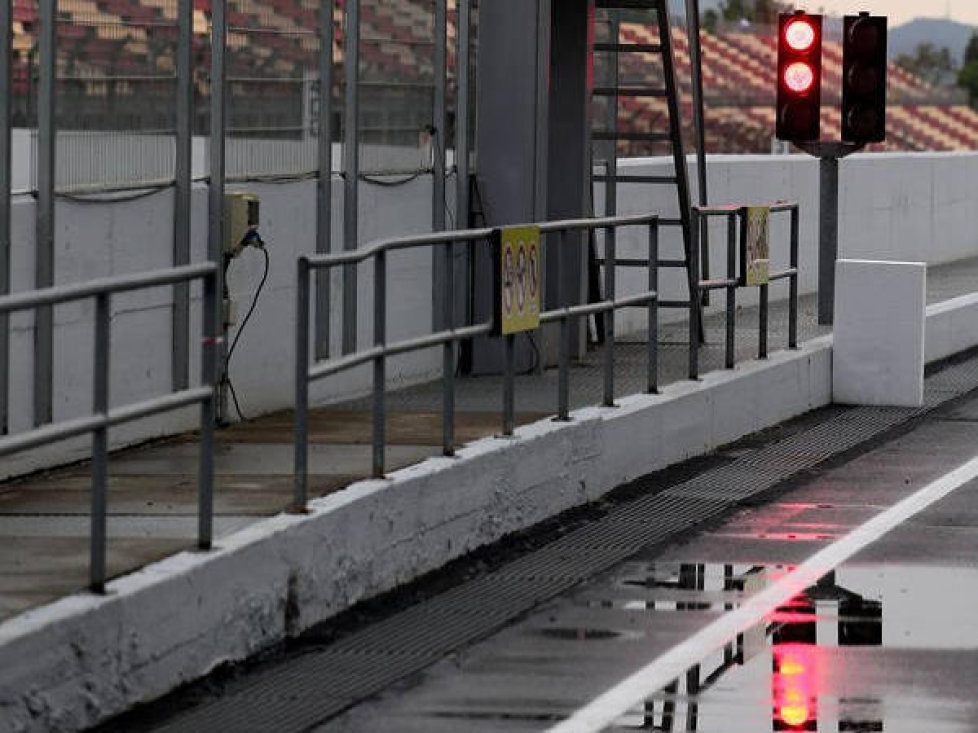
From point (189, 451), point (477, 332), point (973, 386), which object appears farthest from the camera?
point (973, 386)

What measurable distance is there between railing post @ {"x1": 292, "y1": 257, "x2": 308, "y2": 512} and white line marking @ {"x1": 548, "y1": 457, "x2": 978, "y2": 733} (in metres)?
1.54

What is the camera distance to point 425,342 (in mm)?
12664

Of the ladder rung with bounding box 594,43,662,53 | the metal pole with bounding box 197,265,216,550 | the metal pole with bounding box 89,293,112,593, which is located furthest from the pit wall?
the metal pole with bounding box 89,293,112,593

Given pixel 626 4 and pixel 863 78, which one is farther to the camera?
pixel 863 78

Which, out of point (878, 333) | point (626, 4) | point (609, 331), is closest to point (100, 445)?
point (609, 331)

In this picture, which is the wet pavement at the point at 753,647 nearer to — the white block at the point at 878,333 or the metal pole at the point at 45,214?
the metal pole at the point at 45,214

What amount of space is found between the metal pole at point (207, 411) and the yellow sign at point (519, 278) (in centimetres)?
340

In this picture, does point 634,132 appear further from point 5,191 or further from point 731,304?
point 5,191

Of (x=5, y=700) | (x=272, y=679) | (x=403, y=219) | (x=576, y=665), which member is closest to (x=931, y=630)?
(x=576, y=665)

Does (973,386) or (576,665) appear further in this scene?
(973,386)

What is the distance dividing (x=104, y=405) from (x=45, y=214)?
177 inches

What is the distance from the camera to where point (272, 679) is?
9961 mm

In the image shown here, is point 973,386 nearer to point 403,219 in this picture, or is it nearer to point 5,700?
point 403,219

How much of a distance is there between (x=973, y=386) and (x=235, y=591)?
Answer: 13062 millimetres
